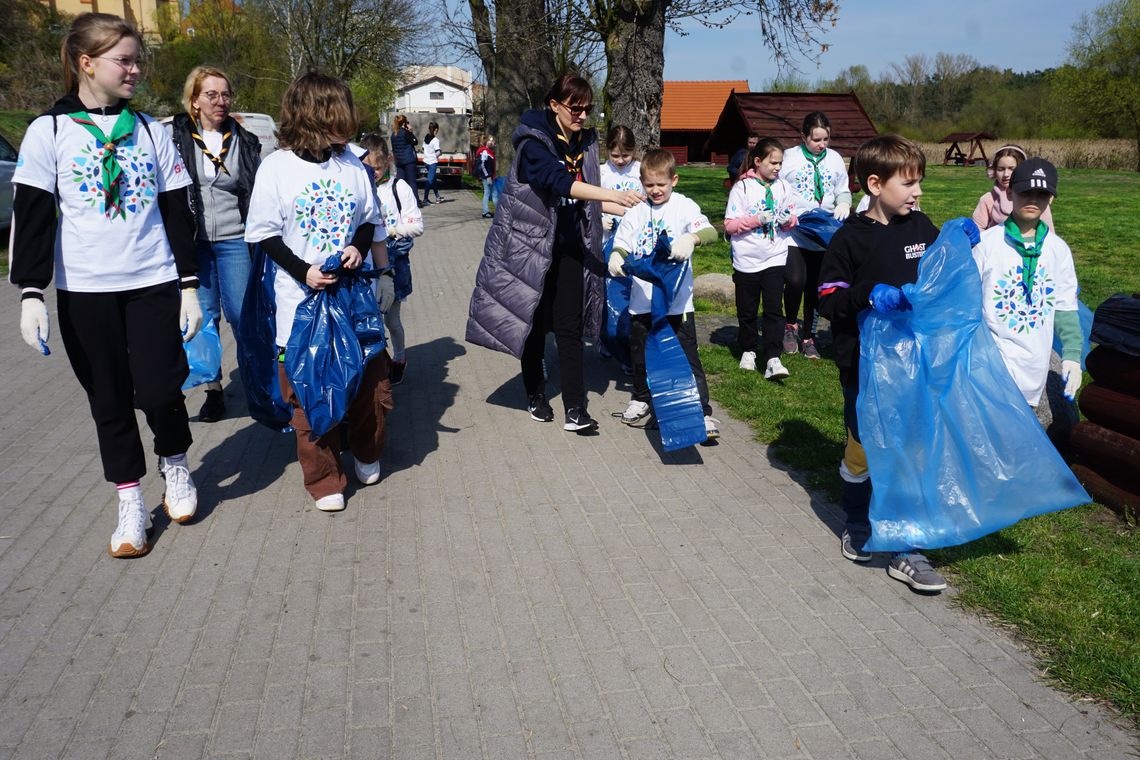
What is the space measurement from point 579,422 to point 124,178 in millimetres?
2951

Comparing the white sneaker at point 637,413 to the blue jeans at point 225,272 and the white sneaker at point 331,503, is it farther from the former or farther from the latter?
the blue jeans at point 225,272

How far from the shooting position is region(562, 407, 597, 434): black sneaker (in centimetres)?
588

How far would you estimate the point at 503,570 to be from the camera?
4.11 metres

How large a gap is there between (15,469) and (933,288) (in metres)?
4.96

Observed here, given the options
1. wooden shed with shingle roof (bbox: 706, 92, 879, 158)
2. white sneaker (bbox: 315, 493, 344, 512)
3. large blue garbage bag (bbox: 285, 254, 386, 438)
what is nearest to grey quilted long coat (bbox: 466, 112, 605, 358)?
large blue garbage bag (bbox: 285, 254, 386, 438)

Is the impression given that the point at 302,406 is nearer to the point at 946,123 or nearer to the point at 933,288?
the point at 933,288

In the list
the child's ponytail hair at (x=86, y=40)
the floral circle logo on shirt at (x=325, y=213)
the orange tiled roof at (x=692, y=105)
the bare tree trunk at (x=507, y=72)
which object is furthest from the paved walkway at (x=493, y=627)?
the orange tiled roof at (x=692, y=105)

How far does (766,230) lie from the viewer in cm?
695

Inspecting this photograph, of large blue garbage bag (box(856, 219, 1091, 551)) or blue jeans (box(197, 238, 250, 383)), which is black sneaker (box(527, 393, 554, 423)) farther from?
large blue garbage bag (box(856, 219, 1091, 551))

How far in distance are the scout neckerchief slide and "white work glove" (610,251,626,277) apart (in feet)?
7.87

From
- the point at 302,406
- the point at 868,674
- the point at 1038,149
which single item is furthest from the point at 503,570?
the point at 1038,149

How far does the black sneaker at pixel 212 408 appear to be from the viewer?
620 centimetres

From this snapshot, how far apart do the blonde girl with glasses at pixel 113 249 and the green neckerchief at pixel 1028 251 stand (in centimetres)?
379

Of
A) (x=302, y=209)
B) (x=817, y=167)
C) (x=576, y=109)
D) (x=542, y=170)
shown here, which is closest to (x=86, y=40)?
(x=302, y=209)
